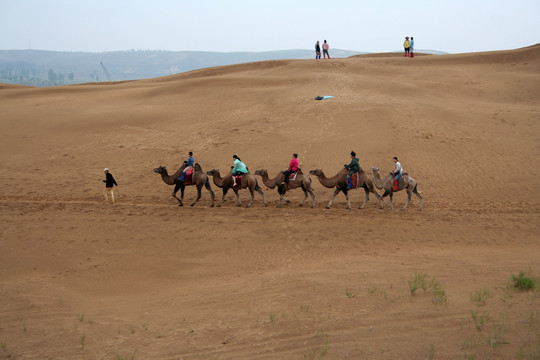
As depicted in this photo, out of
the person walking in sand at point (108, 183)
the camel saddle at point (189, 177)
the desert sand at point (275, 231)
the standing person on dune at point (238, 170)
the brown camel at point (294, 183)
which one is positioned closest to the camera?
the desert sand at point (275, 231)

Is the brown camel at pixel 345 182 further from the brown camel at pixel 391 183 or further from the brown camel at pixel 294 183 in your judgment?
the brown camel at pixel 294 183

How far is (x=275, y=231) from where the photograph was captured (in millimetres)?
13773

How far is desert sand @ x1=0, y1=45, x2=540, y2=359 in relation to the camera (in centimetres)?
759

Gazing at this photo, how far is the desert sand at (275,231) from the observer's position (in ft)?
24.9

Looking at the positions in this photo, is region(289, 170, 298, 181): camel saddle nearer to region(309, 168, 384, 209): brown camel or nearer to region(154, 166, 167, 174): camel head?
region(309, 168, 384, 209): brown camel

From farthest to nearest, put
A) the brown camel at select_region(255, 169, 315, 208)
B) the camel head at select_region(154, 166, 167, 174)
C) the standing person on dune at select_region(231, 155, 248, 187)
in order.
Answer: the camel head at select_region(154, 166, 167, 174) → the standing person on dune at select_region(231, 155, 248, 187) → the brown camel at select_region(255, 169, 315, 208)

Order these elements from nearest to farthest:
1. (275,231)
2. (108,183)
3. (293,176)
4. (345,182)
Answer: (275,231) < (345,182) < (293,176) < (108,183)

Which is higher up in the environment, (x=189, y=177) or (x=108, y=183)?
(x=189, y=177)

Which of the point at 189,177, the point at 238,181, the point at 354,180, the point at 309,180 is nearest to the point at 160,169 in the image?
the point at 189,177

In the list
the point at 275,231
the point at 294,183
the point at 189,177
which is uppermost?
the point at 189,177


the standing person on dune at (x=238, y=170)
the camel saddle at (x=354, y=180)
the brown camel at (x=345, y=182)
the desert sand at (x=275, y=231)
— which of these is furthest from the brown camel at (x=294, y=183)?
the camel saddle at (x=354, y=180)

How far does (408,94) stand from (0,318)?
24422mm

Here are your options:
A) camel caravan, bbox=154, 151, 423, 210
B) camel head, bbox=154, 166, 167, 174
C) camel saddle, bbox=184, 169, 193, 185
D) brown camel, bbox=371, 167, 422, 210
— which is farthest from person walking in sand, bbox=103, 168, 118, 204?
brown camel, bbox=371, 167, 422, 210

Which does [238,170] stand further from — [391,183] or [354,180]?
[391,183]
